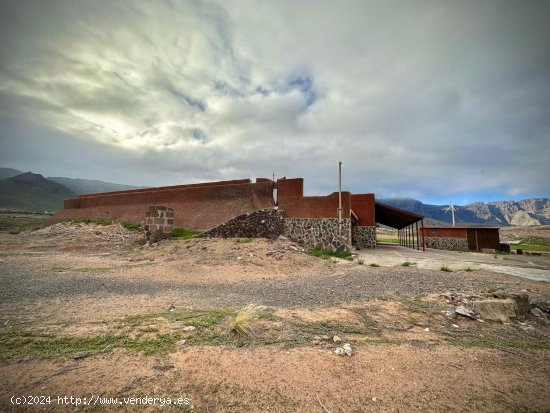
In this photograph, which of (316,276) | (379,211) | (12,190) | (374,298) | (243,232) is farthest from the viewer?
(12,190)

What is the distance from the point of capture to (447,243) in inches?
1134

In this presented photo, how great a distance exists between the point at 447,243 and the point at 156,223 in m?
30.2

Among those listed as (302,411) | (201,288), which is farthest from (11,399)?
(201,288)

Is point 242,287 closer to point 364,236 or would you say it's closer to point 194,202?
point 194,202

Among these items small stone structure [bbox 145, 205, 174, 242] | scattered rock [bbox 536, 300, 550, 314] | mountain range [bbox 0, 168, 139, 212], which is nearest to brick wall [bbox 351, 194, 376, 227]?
scattered rock [bbox 536, 300, 550, 314]

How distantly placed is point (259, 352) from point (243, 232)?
13.5 metres

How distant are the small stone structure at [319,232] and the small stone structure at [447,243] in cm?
1889

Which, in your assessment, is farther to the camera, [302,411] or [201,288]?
[201,288]

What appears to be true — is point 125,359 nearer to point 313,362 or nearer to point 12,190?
point 313,362

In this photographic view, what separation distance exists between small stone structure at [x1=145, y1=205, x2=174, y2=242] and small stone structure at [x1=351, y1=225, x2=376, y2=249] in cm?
1490

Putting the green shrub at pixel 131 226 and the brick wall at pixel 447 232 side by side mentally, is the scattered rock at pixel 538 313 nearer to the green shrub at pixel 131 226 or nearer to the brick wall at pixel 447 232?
the green shrub at pixel 131 226

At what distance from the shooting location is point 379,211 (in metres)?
23.8

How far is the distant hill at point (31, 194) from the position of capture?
9899cm

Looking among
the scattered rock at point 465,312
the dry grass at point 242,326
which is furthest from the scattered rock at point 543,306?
the dry grass at point 242,326
